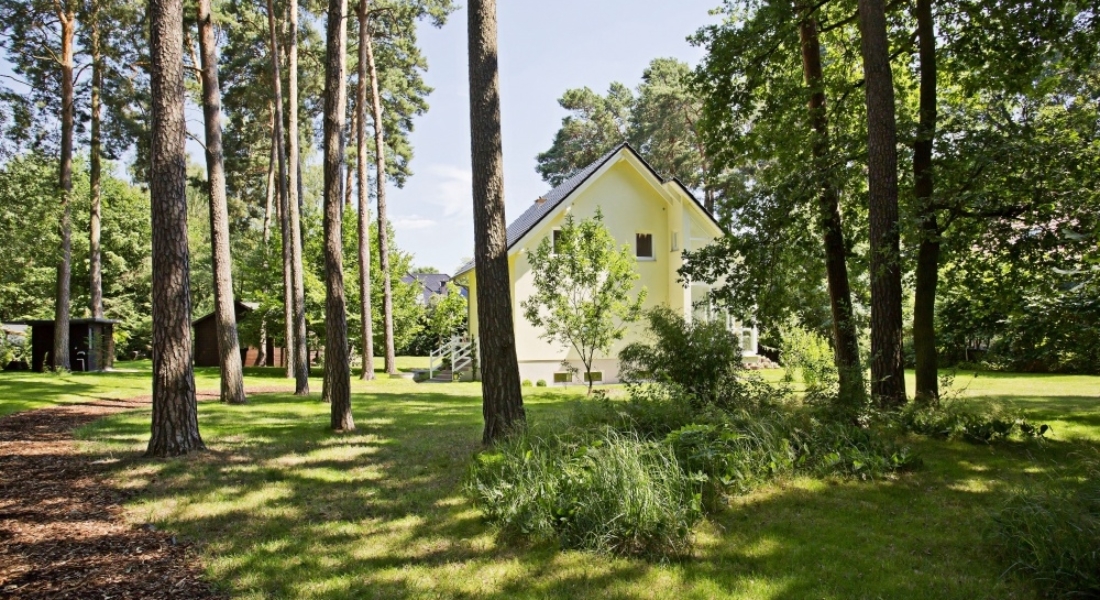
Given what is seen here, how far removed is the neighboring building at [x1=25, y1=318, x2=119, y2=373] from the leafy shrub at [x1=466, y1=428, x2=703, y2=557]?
24.6 m

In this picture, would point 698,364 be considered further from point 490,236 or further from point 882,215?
point 490,236

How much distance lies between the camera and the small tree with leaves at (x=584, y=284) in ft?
52.5

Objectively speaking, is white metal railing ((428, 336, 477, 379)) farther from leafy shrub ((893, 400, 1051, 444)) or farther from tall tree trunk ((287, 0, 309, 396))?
leafy shrub ((893, 400, 1051, 444))

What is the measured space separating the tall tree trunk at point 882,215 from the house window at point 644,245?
14.6m

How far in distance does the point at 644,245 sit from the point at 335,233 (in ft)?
48.9

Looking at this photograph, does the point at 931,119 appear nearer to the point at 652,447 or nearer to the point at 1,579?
the point at 652,447

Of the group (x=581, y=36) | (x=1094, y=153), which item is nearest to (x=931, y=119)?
(x=1094, y=153)

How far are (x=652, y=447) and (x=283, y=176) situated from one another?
15.7 m

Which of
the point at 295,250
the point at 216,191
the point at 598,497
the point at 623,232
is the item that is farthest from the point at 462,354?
the point at 598,497

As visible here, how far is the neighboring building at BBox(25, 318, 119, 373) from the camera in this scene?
23.6 meters

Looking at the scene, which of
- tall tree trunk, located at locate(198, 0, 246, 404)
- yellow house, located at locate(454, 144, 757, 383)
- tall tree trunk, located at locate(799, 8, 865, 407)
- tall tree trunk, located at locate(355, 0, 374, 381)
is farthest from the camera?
tall tree trunk, located at locate(355, 0, 374, 381)

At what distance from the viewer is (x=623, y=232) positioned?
22172 millimetres

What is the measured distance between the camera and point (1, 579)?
3.79 meters

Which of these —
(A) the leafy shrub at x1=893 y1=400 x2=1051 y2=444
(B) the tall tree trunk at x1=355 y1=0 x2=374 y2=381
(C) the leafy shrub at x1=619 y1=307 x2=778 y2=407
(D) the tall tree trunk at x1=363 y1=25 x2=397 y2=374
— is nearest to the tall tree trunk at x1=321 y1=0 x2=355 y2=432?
(C) the leafy shrub at x1=619 y1=307 x2=778 y2=407
